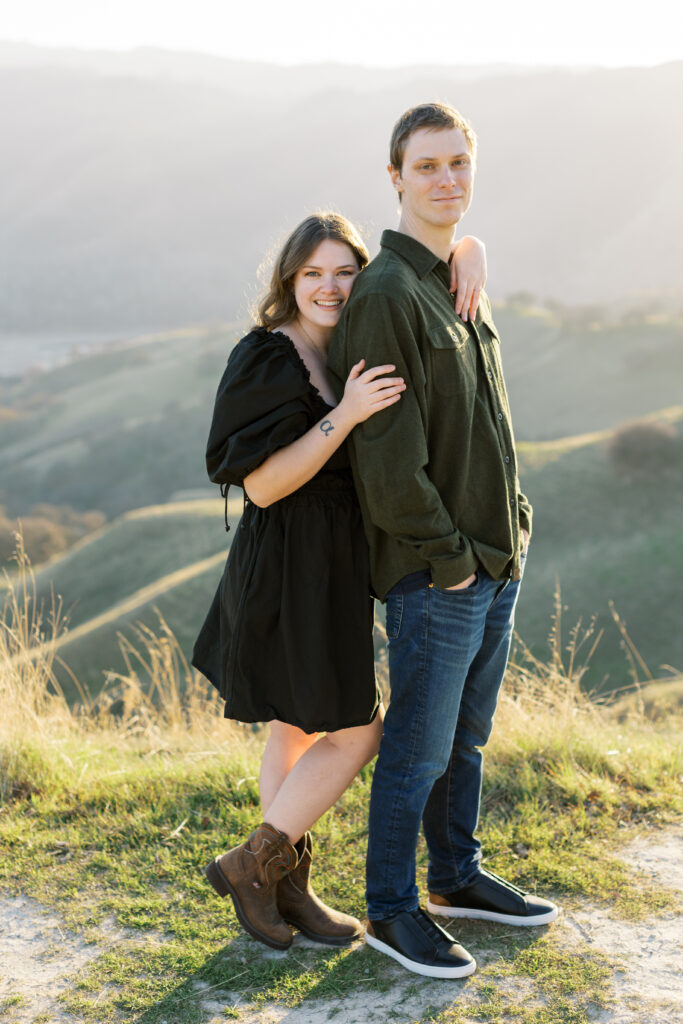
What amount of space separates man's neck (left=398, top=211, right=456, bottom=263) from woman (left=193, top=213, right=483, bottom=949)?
139mm

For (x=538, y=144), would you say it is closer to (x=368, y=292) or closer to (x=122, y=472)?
(x=122, y=472)

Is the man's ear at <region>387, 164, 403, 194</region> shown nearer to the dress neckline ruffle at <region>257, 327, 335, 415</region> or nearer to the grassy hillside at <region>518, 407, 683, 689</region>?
the dress neckline ruffle at <region>257, 327, 335, 415</region>

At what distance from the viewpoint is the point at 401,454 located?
254cm

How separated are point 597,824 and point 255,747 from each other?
1.78 meters

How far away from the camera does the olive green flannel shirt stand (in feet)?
8.34

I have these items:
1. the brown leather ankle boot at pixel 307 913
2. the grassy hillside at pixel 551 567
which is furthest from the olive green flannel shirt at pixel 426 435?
the grassy hillside at pixel 551 567

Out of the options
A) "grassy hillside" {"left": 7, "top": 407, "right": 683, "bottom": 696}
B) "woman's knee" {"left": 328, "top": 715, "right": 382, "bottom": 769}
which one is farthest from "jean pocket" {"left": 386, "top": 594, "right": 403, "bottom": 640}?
"grassy hillside" {"left": 7, "top": 407, "right": 683, "bottom": 696}

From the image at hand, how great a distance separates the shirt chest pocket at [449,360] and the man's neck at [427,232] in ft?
0.88

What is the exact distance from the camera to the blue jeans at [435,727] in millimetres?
2752

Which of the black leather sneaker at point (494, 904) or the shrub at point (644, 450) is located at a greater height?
the black leather sneaker at point (494, 904)

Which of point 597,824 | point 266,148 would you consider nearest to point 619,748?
point 597,824

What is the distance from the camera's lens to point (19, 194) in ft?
594

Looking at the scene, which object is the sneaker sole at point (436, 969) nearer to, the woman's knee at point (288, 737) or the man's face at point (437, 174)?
the woman's knee at point (288, 737)

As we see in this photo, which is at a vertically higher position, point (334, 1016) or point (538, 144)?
point (538, 144)
